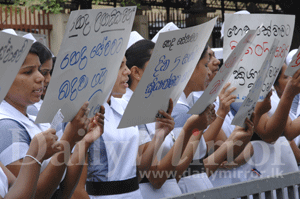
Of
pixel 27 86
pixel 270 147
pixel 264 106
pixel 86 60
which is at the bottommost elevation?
pixel 270 147

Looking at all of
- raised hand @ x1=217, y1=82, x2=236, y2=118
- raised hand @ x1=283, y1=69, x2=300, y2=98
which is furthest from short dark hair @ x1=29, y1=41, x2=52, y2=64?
raised hand @ x1=283, y1=69, x2=300, y2=98

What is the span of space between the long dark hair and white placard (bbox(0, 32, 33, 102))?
1355 mm

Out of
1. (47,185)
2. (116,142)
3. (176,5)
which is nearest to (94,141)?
(116,142)

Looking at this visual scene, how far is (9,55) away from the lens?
5.02 ft

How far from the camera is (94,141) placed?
7.88ft

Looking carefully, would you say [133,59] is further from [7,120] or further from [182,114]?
[7,120]

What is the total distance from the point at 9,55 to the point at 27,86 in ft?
1.65

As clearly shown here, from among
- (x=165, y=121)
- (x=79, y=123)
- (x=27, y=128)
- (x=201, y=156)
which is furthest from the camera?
(x=201, y=156)

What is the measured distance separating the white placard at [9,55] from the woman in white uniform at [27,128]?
0.42m

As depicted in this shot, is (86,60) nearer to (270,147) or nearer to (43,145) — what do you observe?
(43,145)

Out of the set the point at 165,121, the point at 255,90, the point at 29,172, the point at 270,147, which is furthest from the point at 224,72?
the point at 270,147

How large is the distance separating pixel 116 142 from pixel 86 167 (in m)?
0.22

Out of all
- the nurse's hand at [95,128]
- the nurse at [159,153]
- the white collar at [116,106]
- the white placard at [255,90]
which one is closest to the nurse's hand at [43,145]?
the nurse's hand at [95,128]

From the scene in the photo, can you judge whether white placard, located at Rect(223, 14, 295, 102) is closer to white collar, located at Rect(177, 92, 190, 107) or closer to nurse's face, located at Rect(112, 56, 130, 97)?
white collar, located at Rect(177, 92, 190, 107)
